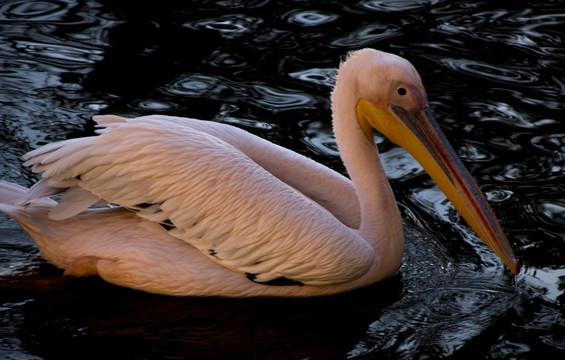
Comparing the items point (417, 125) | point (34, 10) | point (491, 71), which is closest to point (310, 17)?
point (491, 71)

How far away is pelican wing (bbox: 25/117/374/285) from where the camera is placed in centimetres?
351

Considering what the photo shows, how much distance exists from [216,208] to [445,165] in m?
1.05

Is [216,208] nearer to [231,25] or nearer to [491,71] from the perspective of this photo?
[491,71]

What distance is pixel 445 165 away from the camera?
3.70 metres

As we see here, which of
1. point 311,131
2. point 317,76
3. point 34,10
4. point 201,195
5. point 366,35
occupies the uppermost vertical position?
point 34,10

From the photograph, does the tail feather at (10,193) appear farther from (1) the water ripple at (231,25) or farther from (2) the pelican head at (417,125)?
(1) the water ripple at (231,25)

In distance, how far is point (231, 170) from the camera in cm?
353

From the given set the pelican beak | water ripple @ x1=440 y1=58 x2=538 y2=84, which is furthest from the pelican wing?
water ripple @ x1=440 y1=58 x2=538 y2=84

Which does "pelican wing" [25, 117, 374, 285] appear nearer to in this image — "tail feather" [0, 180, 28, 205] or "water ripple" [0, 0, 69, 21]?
"tail feather" [0, 180, 28, 205]

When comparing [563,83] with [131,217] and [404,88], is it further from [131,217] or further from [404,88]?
[131,217]

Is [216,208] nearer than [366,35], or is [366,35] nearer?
[216,208]

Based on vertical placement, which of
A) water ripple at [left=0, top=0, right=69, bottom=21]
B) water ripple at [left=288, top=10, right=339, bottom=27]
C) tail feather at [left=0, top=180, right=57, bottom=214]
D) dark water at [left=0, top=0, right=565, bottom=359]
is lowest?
dark water at [left=0, top=0, right=565, bottom=359]

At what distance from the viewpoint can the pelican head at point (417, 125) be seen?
3.63 metres

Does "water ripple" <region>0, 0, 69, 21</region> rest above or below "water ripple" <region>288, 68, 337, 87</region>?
above
